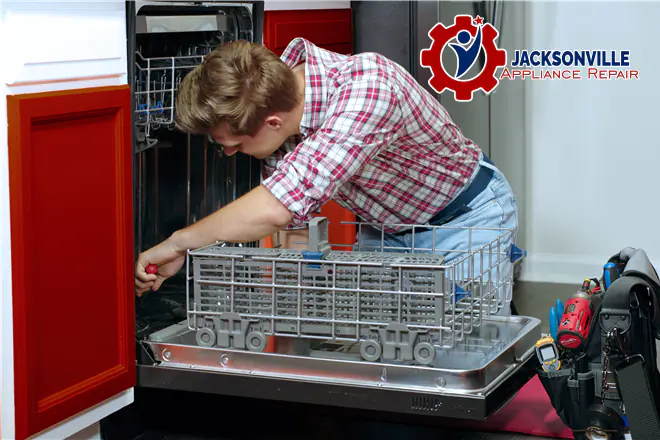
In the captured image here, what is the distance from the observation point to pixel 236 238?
63.7 inches

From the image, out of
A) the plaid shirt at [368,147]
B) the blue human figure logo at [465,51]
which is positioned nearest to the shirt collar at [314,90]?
the plaid shirt at [368,147]

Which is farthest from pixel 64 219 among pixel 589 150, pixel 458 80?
pixel 589 150

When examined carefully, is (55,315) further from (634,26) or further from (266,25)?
(634,26)

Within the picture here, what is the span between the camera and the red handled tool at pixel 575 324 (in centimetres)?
167

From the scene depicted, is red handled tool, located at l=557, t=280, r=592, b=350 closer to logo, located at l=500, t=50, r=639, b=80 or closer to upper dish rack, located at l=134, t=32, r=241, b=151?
upper dish rack, located at l=134, t=32, r=241, b=151

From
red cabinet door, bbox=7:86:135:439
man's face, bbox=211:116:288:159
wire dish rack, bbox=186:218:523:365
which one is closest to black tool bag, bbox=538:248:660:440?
wire dish rack, bbox=186:218:523:365

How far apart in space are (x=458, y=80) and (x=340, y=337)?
5.62ft

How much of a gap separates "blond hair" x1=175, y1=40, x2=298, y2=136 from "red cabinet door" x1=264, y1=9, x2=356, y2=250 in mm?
347

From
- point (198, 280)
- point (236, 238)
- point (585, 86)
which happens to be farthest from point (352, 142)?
point (585, 86)

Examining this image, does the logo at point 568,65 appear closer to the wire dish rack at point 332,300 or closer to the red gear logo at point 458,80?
the red gear logo at point 458,80

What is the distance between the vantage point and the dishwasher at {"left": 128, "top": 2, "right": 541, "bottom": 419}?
4.93ft

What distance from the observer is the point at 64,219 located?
1466 millimetres

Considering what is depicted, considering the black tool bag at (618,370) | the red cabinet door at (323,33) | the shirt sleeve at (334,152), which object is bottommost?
the black tool bag at (618,370)

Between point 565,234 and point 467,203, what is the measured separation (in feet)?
5.28
